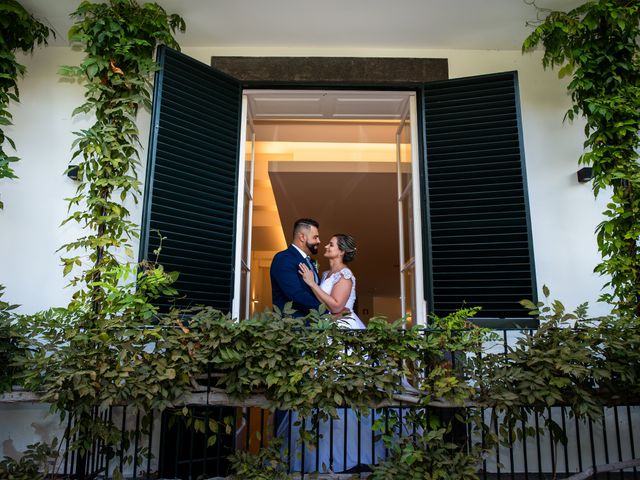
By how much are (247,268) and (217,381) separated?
1590 millimetres

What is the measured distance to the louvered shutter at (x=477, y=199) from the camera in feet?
13.7

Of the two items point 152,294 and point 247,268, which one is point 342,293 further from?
point 152,294

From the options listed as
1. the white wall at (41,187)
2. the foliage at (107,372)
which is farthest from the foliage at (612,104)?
the white wall at (41,187)

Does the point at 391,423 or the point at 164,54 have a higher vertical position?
the point at 164,54

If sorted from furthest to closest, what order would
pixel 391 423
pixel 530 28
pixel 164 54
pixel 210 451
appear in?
pixel 530 28
pixel 164 54
pixel 210 451
pixel 391 423

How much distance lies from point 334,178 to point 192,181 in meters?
3.72

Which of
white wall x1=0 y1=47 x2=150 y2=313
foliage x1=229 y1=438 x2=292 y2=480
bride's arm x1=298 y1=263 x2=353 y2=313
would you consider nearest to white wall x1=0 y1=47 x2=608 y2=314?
white wall x1=0 y1=47 x2=150 y2=313

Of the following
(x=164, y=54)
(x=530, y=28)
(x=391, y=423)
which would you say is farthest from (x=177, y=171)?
(x=530, y=28)

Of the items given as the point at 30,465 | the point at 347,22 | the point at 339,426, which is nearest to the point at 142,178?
the point at 347,22

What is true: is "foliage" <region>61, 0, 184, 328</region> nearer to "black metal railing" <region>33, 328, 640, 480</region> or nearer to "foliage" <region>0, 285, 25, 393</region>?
"foliage" <region>0, 285, 25, 393</region>

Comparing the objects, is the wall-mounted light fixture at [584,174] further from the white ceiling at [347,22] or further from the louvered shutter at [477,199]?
the white ceiling at [347,22]

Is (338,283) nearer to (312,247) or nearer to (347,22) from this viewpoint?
(312,247)

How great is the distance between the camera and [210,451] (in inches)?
157

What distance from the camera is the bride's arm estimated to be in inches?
174
